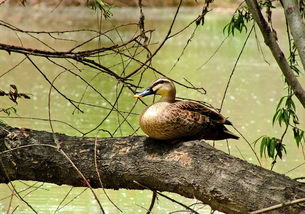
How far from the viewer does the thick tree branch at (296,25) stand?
8.77 feet

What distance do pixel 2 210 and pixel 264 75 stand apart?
8.62m

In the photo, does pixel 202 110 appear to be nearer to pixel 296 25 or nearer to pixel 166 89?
pixel 166 89

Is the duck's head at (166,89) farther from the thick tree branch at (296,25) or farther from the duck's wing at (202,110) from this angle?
the thick tree branch at (296,25)

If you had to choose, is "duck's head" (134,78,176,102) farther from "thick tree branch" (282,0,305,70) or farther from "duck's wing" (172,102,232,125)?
"thick tree branch" (282,0,305,70)

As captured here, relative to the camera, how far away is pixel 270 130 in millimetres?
8281

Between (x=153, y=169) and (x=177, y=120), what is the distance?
0.24 m

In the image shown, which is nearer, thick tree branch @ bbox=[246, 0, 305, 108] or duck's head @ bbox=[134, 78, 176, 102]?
thick tree branch @ bbox=[246, 0, 305, 108]

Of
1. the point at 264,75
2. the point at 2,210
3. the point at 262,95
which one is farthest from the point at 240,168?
the point at 264,75

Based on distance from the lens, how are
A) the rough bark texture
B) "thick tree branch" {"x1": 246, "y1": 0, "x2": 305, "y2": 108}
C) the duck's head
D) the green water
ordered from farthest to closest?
the green water → the duck's head → the rough bark texture → "thick tree branch" {"x1": 246, "y1": 0, "x2": 305, "y2": 108}

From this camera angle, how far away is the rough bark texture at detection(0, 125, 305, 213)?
111 inches

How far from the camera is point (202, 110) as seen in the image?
3.27 metres

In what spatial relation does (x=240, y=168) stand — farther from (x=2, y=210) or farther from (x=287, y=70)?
(x=2, y=210)

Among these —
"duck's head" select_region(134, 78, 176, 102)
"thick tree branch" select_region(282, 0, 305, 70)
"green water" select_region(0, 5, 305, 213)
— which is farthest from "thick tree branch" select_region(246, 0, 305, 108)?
"green water" select_region(0, 5, 305, 213)

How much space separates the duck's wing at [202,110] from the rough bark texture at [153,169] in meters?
0.19
